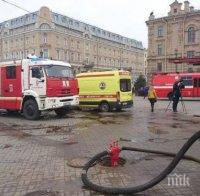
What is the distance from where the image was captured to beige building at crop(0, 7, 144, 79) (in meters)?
85.3

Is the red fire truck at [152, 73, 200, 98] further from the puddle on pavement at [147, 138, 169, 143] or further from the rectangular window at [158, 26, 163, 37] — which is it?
the rectangular window at [158, 26, 163, 37]

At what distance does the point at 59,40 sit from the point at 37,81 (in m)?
70.7

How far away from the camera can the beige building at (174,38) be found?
69188mm

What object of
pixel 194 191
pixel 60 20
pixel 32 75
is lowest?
pixel 194 191

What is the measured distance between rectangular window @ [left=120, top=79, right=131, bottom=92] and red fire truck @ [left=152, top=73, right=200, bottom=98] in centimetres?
1735

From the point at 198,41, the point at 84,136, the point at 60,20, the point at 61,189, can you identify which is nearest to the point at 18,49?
the point at 60,20

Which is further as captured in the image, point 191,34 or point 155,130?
point 191,34

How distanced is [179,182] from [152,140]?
4.80m

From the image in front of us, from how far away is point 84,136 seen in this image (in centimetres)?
1274

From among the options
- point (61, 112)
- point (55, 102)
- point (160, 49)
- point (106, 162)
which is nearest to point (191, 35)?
point (160, 49)

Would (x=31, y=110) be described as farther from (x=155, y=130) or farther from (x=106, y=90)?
(x=155, y=130)

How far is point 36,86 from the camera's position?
17984 millimetres

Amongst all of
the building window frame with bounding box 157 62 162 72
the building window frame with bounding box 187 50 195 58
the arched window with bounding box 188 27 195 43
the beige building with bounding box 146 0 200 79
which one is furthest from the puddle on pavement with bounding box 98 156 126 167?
the building window frame with bounding box 157 62 162 72

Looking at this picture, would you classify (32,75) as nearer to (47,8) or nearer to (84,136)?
(84,136)
